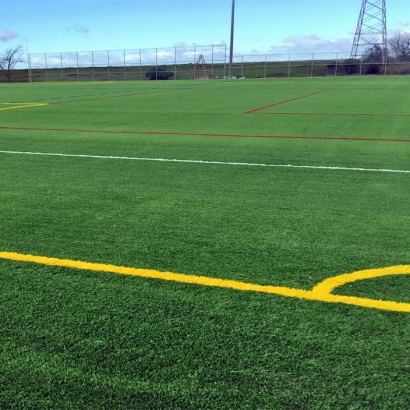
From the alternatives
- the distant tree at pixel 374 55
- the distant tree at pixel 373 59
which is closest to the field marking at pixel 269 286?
the distant tree at pixel 373 59

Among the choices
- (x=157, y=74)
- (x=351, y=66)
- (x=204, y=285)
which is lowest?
(x=204, y=285)

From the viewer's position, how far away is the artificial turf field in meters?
2.18

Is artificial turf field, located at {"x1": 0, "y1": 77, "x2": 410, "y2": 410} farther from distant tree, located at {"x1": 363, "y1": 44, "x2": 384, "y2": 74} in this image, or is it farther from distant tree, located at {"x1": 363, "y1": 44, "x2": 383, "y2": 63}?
distant tree, located at {"x1": 363, "y1": 44, "x2": 383, "y2": 63}

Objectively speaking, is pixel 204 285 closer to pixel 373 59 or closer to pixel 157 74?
pixel 157 74

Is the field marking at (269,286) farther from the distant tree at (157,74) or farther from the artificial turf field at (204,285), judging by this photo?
the distant tree at (157,74)

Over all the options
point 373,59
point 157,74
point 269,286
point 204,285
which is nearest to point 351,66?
point 373,59

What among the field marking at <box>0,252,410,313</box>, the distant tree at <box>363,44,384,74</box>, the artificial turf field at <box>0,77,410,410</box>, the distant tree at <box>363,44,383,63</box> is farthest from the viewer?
the distant tree at <box>363,44,383,63</box>

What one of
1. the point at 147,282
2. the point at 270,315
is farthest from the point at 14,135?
the point at 270,315

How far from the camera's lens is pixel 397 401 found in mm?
2072

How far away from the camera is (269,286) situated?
309 centimetres

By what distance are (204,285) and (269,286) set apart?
1.40 ft

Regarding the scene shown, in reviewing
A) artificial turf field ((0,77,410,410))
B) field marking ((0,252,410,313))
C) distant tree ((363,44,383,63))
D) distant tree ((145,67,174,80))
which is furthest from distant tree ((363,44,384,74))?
field marking ((0,252,410,313))

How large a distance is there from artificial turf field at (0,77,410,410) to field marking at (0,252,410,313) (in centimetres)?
2

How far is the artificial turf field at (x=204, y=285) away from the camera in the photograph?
2.18 m
